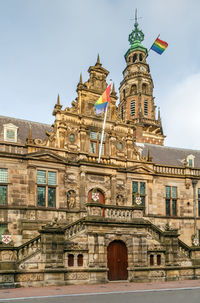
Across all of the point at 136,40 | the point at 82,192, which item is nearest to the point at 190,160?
the point at 82,192

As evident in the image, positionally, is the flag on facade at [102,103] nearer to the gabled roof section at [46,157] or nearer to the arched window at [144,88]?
the gabled roof section at [46,157]

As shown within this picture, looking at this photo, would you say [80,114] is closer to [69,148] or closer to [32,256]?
[69,148]

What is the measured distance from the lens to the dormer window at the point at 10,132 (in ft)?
87.3

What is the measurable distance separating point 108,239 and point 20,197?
294 inches

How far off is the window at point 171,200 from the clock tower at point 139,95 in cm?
2634

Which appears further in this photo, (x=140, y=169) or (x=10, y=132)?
(x=140, y=169)

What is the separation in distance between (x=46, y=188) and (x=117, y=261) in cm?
786

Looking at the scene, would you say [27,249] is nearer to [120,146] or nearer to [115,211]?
[115,211]

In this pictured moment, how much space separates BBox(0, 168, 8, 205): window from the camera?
79.9ft

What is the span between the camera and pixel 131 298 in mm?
14938

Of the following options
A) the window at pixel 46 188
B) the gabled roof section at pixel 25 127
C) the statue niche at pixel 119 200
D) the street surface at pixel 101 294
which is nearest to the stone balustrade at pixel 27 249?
the street surface at pixel 101 294

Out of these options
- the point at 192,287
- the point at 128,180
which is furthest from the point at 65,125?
the point at 192,287

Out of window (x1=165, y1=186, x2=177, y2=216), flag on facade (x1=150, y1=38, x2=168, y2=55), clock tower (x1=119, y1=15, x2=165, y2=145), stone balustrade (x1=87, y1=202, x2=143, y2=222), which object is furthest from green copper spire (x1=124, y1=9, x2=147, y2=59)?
stone balustrade (x1=87, y1=202, x2=143, y2=222)

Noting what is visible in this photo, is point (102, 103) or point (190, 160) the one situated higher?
point (102, 103)
